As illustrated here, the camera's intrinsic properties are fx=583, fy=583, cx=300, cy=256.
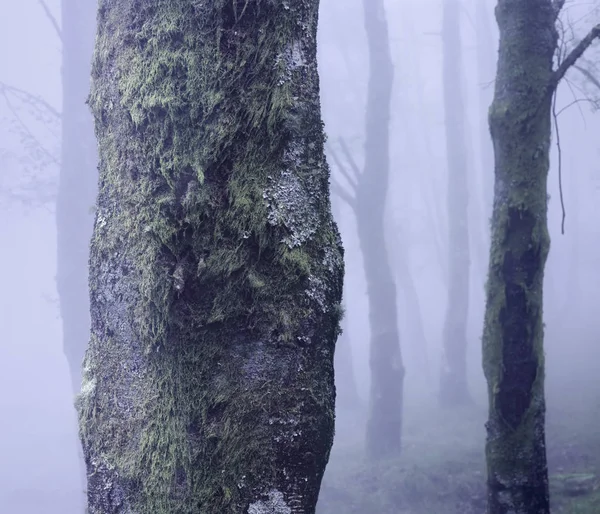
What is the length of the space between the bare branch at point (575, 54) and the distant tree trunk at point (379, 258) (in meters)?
10.9

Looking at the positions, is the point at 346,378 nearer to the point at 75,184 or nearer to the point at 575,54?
the point at 75,184

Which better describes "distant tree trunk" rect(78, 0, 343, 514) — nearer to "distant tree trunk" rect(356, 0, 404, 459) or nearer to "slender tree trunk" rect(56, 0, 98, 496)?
"slender tree trunk" rect(56, 0, 98, 496)

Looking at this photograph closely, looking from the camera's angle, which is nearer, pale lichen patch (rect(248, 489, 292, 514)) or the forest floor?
pale lichen patch (rect(248, 489, 292, 514))

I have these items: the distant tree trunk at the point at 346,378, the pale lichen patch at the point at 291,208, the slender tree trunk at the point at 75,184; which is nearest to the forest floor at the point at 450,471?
the distant tree trunk at the point at 346,378

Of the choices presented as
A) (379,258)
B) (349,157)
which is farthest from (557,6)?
(379,258)

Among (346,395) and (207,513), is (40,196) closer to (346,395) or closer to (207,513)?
(346,395)

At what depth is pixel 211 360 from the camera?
155cm

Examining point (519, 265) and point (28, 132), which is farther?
point (28, 132)

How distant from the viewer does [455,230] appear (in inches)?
790

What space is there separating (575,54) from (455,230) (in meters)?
15.4

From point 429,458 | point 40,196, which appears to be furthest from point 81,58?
point 429,458

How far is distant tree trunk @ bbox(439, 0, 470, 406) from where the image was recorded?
18750mm

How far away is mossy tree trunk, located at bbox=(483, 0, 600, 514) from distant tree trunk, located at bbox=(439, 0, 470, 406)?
14.2 m

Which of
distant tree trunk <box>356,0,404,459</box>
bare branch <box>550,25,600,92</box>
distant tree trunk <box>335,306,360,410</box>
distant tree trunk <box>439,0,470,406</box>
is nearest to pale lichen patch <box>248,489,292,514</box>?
bare branch <box>550,25,600,92</box>
